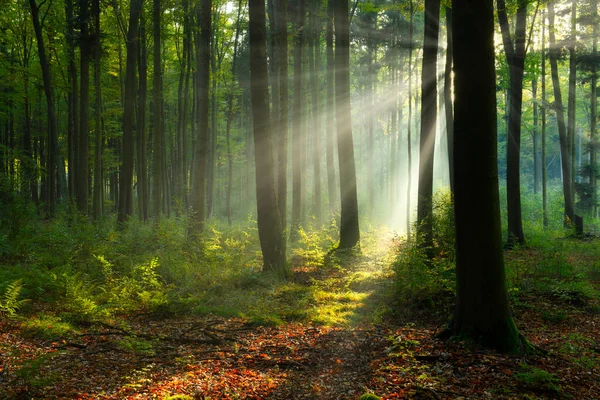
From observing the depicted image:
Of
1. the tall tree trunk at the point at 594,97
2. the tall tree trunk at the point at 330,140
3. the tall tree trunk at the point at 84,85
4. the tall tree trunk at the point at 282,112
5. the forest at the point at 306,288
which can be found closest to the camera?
the forest at the point at 306,288

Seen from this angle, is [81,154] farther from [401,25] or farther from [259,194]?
[401,25]

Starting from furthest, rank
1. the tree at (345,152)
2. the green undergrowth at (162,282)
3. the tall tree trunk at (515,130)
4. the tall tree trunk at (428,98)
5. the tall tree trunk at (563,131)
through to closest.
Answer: the tall tree trunk at (563,131), the tall tree trunk at (515,130), the tree at (345,152), the tall tree trunk at (428,98), the green undergrowth at (162,282)

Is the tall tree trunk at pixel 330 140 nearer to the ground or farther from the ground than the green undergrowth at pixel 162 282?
farther from the ground

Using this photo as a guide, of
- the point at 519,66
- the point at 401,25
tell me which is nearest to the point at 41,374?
the point at 519,66

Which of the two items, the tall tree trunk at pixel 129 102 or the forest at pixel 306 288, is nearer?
the forest at pixel 306 288

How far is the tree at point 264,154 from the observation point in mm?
10297

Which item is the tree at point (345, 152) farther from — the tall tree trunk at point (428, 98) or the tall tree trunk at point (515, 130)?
the tall tree trunk at point (515, 130)

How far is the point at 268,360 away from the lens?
18.2 feet

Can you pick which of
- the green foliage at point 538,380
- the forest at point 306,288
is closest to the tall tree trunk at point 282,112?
the forest at point 306,288

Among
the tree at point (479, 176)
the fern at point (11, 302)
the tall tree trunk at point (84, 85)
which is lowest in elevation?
the fern at point (11, 302)

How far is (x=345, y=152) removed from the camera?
1427cm

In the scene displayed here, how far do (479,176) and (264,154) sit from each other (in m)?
6.25

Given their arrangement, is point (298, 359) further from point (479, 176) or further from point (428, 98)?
point (428, 98)

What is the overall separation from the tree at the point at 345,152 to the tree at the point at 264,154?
12.5 ft
